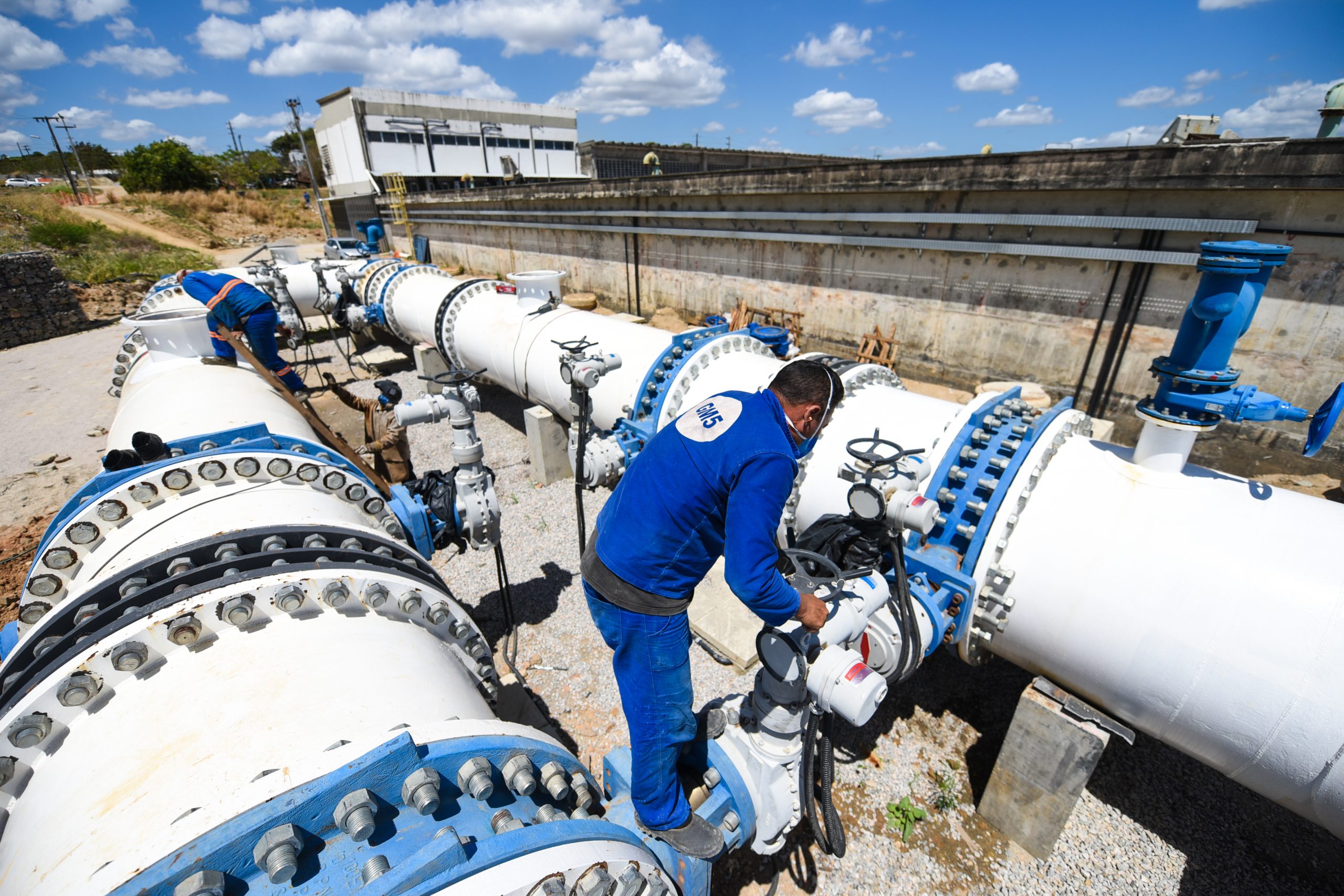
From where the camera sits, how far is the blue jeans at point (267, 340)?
6426 millimetres

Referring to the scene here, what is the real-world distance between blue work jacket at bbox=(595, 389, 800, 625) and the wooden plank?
219 centimetres

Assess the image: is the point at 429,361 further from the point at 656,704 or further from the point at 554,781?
the point at 554,781

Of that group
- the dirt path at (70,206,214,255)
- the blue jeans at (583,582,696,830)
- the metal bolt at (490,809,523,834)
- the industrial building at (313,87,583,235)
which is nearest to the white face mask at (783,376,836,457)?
the blue jeans at (583,582,696,830)

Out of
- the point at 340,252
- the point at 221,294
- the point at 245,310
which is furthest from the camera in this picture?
the point at 340,252

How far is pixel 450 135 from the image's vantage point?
30031 millimetres

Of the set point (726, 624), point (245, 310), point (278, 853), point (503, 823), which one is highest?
point (245, 310)

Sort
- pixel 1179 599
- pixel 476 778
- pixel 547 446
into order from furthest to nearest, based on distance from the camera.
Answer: pixel 547 446
pixel 1179 599
pixel 476 778

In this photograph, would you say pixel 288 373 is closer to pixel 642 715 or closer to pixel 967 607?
pixel 642 715

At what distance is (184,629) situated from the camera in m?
1.74

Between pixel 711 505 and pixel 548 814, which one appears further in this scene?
pixel 711 505

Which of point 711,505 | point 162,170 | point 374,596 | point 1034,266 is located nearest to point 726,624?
point 711,505

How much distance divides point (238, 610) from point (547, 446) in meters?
4.71

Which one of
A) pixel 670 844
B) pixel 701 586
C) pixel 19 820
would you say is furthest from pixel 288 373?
pixel 670 844

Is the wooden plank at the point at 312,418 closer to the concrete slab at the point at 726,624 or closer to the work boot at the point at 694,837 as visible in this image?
the concrete slab at the point at 726,624
